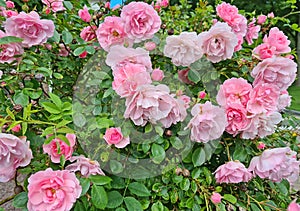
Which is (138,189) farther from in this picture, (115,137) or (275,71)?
(275,71)

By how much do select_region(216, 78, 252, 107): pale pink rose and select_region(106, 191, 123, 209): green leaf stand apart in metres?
0.33

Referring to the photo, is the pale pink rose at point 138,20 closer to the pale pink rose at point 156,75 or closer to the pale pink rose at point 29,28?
the pale pink rose at point 156,75

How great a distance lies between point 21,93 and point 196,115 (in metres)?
0.45

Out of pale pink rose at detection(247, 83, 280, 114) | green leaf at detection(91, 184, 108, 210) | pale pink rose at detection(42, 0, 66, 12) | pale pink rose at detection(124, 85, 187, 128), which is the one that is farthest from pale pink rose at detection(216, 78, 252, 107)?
pale pink rose at detection(42, 0, 66, 12)

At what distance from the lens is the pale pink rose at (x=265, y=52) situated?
98cm

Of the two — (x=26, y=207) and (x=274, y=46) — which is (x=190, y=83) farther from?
(x=26, y=207)

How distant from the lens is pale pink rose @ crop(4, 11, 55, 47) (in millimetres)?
926

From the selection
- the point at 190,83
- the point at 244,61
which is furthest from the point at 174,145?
the point at 244,61

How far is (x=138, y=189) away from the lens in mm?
840

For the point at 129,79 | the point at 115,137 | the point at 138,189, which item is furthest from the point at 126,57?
the point at 138,189

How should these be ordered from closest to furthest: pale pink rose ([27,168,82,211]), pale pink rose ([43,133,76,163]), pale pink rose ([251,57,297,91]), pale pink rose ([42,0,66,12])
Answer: pale pink rose ([27,168,82,211]) < pale pink rose ([43,133,76,163]) < pale pink rose ([251,57,297,91]) < pale pink rose ([42,0,66,12])

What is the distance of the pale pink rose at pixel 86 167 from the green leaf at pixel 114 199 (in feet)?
0.20

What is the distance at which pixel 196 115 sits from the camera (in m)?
0.84

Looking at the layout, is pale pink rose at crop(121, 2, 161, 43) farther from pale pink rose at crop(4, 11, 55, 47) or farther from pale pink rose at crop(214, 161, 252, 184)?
pale pink rose at crop(214, 161, 252, 184)
